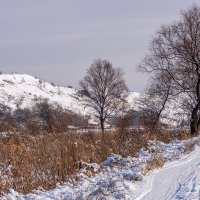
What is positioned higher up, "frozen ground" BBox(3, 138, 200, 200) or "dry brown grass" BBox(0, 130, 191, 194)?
"dry brown grass" BBox(0, 130, 191, 194)

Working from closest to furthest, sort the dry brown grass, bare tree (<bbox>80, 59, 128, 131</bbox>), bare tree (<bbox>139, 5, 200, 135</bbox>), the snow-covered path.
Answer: the snow-covered path → the dry brown grass → bare tree (<bbox>139, 5, 200, 135</bbox>) → bare tree (<bbox>80, 59, 128, 131</bbox>)

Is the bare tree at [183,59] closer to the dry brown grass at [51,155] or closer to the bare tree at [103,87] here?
the dry brown grass at [51,155]

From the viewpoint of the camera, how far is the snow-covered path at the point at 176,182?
27.3 feet

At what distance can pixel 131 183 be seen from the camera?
9.29m

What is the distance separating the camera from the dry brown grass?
9633 mm

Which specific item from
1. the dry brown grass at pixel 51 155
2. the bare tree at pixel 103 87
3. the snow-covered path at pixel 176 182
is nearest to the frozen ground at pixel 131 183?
the snow-covered path at pixel 176 182

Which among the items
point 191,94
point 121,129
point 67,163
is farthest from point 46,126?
point 191,94

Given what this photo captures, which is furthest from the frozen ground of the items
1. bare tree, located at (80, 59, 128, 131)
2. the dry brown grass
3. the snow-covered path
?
bare tree, located at (80, 59, 128, 131)

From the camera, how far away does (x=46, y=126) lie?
50.5ft

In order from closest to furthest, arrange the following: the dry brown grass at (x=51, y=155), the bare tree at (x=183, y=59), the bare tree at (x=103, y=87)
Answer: the dry brown grass at (x=51, y=155)
the bare tree at (x=183, y=59)
the bare tree at (x=103, y=87)

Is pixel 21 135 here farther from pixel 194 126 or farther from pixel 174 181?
pixel 194 126

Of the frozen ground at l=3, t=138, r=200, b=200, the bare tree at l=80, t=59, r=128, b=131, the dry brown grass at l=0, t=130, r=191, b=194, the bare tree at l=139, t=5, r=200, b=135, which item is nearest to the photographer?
the frozen ground at l=3, t=138, r=200, b=200

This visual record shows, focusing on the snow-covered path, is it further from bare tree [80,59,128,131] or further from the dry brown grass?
bare tree [80,59,128,131]

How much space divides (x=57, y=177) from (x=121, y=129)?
7.11m
